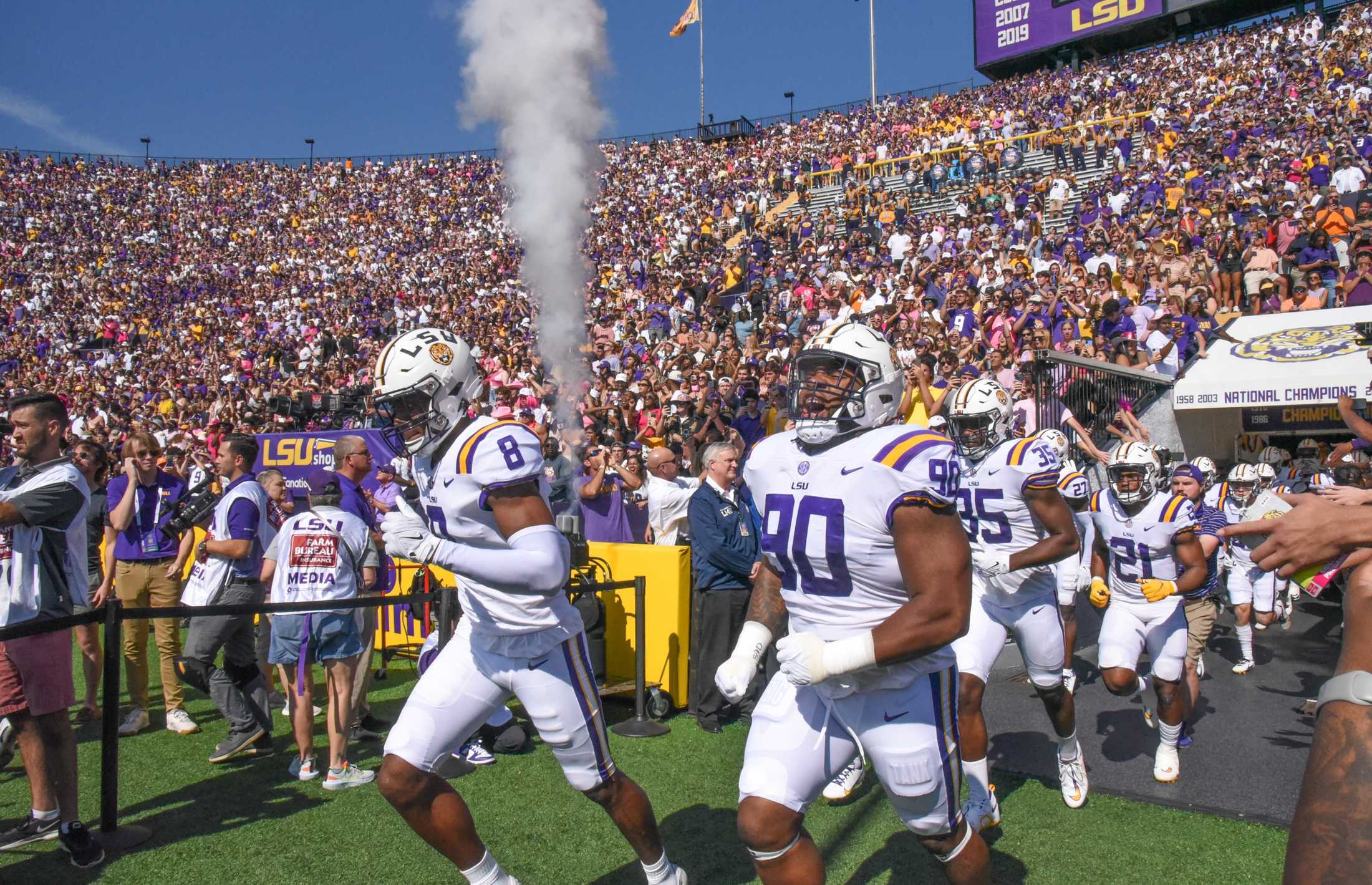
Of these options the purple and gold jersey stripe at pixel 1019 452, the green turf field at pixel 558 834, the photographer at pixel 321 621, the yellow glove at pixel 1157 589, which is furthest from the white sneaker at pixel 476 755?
the yellow glove at pixel 1157 589

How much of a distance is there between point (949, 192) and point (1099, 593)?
18744 millimetres

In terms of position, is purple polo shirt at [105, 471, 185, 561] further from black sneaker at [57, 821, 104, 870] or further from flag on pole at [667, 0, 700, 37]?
flag on pole at [667, 0, 700, 37]

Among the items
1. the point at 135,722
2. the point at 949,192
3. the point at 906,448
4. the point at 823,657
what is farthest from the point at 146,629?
the point at 949,192

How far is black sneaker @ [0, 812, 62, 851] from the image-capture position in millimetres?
4344

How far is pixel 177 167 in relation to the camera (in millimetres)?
43375

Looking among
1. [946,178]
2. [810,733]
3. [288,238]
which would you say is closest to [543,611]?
[810,733]

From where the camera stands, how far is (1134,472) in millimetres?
6109

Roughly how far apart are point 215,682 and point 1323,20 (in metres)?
29.3

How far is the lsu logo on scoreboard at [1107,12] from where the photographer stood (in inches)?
1248

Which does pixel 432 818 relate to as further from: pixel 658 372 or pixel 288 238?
pixel 288 238

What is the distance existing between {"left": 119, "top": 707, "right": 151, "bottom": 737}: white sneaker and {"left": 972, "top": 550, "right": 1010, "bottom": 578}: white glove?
5.69 meters

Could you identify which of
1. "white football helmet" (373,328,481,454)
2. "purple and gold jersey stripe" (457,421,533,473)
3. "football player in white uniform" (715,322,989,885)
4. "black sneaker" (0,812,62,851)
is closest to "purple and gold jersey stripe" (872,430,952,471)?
"football player in white uniform" (715,322,989,885)

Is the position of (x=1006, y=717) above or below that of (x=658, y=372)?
below

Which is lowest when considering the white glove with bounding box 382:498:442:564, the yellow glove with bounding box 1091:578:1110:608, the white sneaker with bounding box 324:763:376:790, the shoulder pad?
the white sneaker with bounding box 324:763:376:790
